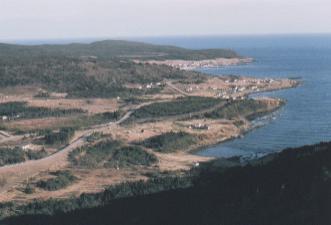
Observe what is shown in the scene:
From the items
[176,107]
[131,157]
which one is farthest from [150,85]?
[131,157]

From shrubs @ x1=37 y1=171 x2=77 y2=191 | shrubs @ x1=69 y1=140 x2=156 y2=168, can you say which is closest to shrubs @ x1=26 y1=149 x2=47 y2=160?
shrubs @ x1=69 y1=140 x2=156 y2=168

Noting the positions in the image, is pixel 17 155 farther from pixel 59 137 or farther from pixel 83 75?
pixel 83 75

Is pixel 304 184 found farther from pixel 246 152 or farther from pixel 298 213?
pixel 246 152

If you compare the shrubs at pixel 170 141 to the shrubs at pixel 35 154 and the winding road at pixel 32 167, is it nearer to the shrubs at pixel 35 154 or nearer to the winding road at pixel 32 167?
the winding road at pixel 32 167

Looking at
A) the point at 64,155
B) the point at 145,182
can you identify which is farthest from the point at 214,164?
the point at 64,155

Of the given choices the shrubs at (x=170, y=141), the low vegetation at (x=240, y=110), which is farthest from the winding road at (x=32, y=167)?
the low vegetation at (x=240, y=110)

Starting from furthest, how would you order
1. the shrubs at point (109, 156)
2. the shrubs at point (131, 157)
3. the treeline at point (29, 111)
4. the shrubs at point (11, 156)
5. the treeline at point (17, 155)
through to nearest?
1. the treeline at point (29, 111)
2. the shrubs at point (131, 157)
3. the shrubs at point (109, 156)
4. the treeline at point (17, 155)
5. the shrubs at point (11, 156)
